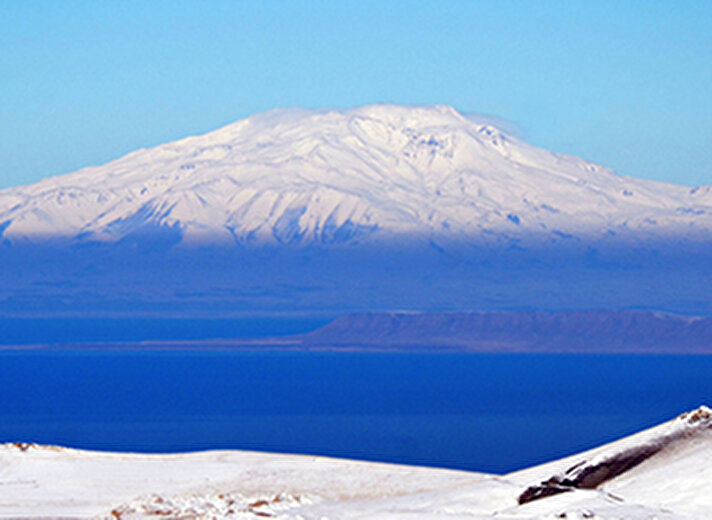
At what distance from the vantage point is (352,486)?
52.3 feet

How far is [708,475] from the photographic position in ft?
45.3

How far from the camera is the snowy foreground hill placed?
1345 cm

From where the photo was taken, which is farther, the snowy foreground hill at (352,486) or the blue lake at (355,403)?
the blue lake at (355,403)

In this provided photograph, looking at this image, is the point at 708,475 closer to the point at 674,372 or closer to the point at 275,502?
the point at 275,502

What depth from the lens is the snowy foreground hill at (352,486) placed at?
44.1 ft

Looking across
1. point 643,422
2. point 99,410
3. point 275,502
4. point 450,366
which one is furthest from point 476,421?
point 275,502

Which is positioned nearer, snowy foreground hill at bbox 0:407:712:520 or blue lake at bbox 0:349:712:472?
snowy foreground hill at bbox 0:407:712:520

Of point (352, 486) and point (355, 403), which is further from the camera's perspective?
point (355, 403)

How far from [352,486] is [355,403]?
11887cm

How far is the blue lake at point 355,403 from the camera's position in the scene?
308 ft

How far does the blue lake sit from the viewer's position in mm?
93812

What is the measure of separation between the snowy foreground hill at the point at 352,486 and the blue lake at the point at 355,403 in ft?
189

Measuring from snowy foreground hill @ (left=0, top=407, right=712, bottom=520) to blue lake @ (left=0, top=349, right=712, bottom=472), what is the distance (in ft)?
189

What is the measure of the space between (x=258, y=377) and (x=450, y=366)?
29299mm
